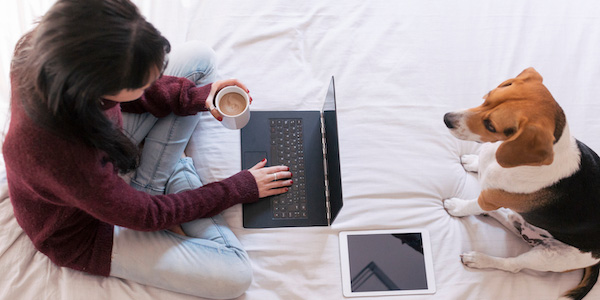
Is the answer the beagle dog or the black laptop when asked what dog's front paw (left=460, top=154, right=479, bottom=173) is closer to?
the beagle dog

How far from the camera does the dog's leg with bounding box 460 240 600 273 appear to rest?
1357mm

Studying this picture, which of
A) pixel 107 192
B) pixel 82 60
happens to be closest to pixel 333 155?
pixel 107 192

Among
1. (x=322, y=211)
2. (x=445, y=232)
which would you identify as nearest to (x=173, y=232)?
(x=322, y=211)

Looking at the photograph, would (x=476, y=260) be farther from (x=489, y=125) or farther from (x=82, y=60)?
(x=82, y=60)

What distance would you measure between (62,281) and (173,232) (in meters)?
0.35

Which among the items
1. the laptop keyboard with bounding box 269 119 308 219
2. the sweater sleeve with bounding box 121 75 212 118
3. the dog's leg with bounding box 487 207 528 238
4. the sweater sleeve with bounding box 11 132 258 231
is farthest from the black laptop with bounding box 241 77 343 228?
the dog's leg with bounding box 487 207 528 238

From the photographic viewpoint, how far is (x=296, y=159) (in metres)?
1.55

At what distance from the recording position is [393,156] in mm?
1597

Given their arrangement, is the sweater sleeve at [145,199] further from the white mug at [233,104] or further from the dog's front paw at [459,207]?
the dog's front paw at [459,207]

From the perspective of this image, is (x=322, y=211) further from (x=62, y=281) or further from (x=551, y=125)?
(x=62, y=281)

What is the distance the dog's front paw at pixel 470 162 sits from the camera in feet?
5.16

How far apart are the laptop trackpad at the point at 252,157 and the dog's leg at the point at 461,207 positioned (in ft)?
2.22

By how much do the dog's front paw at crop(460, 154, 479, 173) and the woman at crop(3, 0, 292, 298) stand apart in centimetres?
65

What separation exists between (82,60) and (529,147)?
1.09 metres
